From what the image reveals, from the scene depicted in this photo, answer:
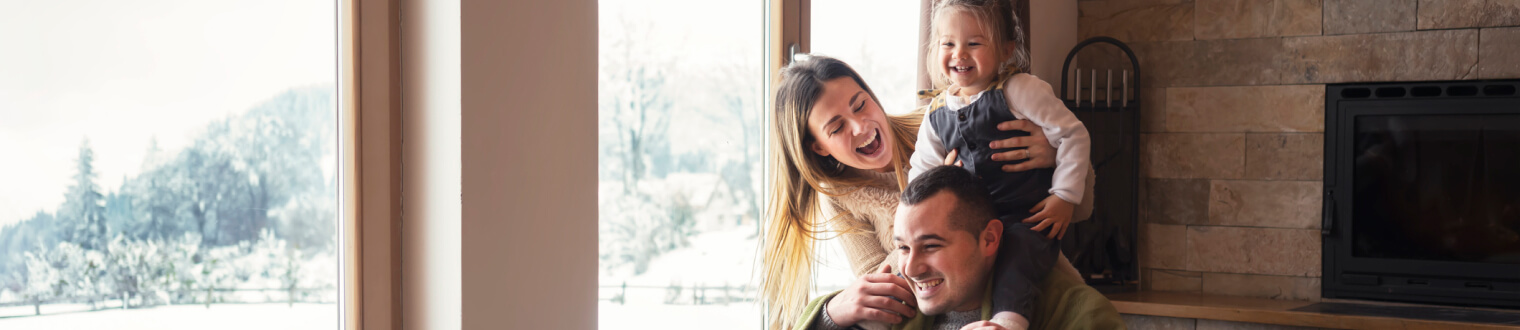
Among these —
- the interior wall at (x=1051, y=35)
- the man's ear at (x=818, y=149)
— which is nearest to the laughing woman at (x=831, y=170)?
the man's ear at (x=818, y=149)

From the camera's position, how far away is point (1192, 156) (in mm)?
3311

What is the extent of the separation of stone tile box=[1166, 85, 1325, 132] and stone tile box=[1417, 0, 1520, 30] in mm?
354

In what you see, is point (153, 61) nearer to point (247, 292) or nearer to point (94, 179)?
point (94, 179)

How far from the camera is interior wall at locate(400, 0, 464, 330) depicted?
1210 mm

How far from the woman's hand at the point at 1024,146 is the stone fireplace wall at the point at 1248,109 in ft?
6.23

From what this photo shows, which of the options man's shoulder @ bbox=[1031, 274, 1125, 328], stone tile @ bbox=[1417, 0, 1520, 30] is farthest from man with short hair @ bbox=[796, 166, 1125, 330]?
stone tile @ bbox=[1417, 0, 1520, 30]

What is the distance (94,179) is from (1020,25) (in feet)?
4.40

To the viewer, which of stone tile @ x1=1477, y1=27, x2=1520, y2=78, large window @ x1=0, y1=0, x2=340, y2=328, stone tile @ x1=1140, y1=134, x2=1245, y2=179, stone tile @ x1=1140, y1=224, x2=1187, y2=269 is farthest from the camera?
stone tile @ x1=1140, y1=224, x2=1187, y2=269

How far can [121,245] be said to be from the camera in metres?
1.00

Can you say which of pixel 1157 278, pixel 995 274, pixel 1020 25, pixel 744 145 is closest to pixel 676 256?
pixel 744 145

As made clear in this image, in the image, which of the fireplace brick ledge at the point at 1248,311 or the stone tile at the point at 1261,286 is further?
the stone tile at the point at 1261,286

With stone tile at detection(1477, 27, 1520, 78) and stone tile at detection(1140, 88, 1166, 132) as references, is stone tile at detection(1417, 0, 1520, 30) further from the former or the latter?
stone tile at detection(1140, 88, 1166, 132)

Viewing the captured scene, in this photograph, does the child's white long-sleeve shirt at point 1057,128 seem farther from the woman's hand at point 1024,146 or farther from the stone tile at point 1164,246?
the stone tile at point 1164,246

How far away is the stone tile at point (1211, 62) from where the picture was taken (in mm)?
3205
